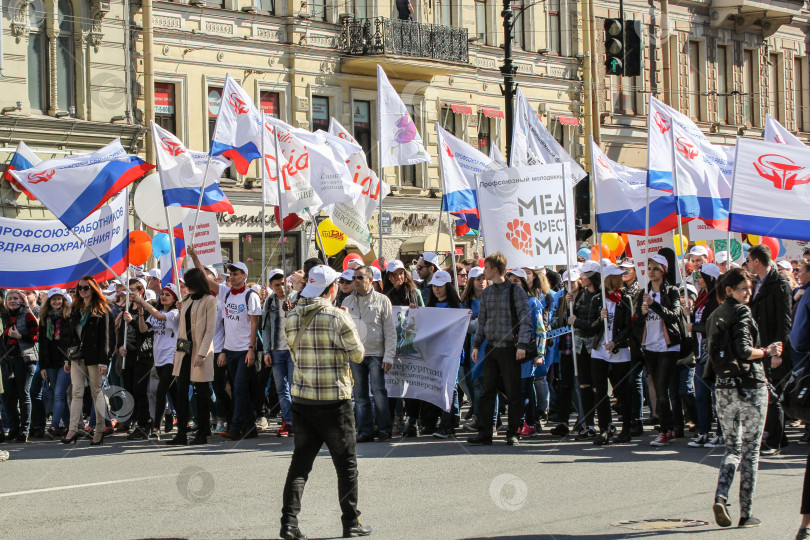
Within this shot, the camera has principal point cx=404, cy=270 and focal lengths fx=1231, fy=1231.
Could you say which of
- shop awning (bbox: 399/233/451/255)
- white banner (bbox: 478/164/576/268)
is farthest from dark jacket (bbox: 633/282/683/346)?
shop awning (bbox: 399/233/451/255)

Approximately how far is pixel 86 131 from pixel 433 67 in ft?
34.1

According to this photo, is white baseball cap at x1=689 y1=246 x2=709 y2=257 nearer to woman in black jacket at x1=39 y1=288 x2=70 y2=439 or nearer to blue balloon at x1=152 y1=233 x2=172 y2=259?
woman in black jacket at x1=39 y1=288 x2=70 y2=439

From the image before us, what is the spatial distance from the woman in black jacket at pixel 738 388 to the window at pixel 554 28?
99.6ft

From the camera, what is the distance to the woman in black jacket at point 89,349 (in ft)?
42.9

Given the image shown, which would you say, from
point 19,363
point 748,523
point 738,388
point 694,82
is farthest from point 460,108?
point 748,523

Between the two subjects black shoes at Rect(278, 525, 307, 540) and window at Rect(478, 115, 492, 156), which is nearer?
black shoes at Rect(278, 525, 307, 540)

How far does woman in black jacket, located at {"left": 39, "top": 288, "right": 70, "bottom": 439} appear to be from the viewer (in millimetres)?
13594

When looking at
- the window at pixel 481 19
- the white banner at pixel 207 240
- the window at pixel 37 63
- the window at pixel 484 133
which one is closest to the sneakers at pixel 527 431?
the white banner at pixel 207 240

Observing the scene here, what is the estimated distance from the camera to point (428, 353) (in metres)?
13.1

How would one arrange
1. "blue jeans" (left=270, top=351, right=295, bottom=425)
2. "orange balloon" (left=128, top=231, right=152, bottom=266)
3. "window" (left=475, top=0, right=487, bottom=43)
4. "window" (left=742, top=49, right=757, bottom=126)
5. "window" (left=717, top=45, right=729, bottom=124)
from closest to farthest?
"blue jeans" (left=270, top=351, right=295, bottom=425)
"orange balloon" (left=128, top=231, right=152, bottom=266)
"window" (left=475, top=0, right=487, bottom=43)
"window" (left=717, top=45, right=729, bottom=124)
"window" (left=742, top=49, right=757, bottom=126)

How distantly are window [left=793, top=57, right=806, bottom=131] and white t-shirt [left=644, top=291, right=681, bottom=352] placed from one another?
36.2 metres

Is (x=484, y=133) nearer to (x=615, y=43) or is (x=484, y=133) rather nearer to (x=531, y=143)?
(x=615, y=43)

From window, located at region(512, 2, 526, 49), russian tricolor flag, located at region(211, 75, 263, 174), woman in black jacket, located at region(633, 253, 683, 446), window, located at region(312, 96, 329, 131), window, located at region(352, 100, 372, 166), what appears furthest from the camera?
window, located at region(512, 2, 526, 49)

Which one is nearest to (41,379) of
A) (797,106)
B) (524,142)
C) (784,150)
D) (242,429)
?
(242,429)
